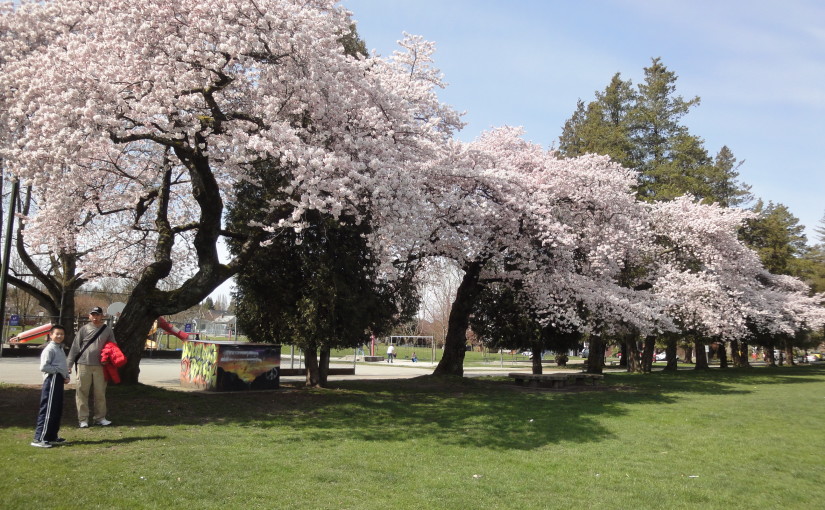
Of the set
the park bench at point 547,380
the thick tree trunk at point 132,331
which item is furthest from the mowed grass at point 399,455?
the park bench at point 547,380

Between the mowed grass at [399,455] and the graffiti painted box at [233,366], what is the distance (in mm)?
906

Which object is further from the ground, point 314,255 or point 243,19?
point 243,19

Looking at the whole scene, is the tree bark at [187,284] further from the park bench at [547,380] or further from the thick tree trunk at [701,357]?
the thick tree trunk at [701,357]

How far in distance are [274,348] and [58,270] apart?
33.8ft

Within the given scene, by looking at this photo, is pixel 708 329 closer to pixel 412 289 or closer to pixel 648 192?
pixel 648 192

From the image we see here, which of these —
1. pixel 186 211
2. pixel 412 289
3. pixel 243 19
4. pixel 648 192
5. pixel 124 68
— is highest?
pixel 648 192

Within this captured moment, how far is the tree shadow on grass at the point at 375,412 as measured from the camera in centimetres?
928

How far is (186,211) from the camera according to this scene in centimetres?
1792

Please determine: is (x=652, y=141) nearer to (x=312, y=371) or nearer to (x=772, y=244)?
(x=772, y=244)

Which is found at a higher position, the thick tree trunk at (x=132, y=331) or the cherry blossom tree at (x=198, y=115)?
the cherry blossom tree at (x=198, y=115)

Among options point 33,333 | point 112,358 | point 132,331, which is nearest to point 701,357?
point 132,331

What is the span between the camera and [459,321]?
19750 millimetres

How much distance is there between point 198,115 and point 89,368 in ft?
17.3

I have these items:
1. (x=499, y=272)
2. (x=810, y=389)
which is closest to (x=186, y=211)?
(x=499, y=272)
